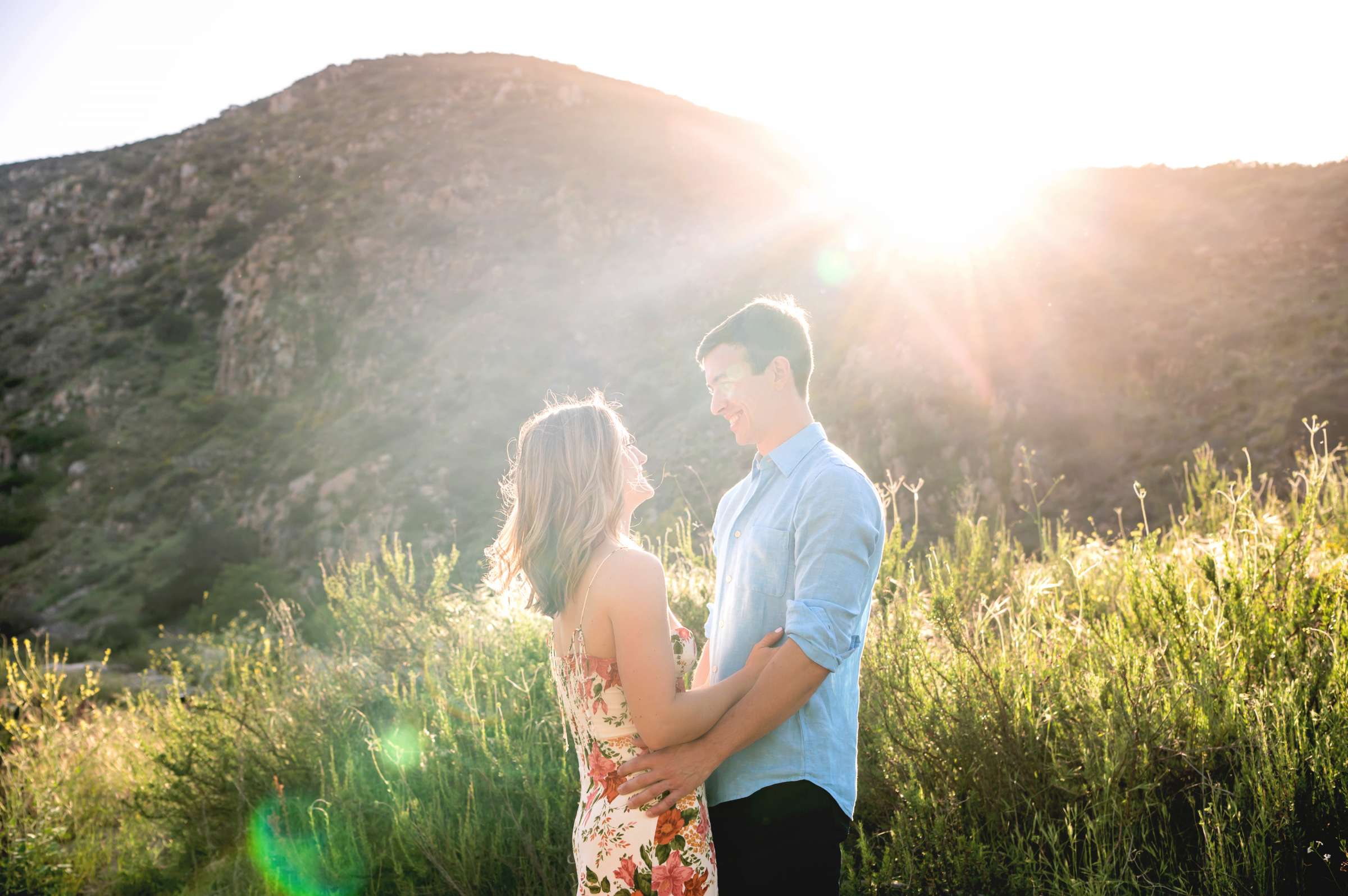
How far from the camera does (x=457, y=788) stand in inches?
152

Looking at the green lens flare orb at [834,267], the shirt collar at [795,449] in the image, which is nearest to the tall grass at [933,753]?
the shirt collar at [795,449]

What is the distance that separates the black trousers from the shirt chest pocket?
1.56 feet

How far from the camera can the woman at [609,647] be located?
5.97 feet

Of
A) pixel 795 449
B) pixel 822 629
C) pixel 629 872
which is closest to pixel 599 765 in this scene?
pixel 629 872

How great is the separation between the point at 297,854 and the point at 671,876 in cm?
303

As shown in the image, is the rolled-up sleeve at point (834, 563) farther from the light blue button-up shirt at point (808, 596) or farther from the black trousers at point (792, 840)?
the black trousers at point (792, 840)

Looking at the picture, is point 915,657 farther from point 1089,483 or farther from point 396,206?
point 396,206

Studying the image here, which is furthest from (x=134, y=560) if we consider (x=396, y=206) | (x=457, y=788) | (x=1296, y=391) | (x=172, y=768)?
(x=1296, y=391)

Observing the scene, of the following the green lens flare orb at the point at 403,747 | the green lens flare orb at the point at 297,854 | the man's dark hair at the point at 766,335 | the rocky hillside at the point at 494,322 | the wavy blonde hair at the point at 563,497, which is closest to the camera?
the wavy blonde hair at the point at 563,497

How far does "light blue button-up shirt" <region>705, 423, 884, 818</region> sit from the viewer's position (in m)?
1.78

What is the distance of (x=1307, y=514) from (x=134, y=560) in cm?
3200

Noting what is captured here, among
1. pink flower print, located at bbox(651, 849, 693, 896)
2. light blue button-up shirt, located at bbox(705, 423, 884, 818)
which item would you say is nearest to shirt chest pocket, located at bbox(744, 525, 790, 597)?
light blue button-up shirt, located at bbox(705, 423, 884, 818)

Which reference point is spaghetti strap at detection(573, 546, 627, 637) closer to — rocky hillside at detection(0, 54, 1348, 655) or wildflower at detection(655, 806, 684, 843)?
wildflower at detection(655, 806, 684, 843)

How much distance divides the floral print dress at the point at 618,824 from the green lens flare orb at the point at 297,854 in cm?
231
